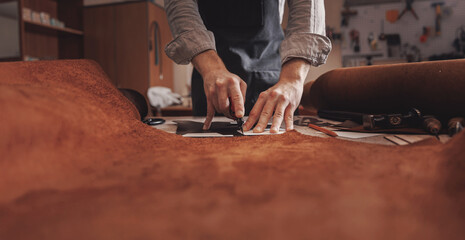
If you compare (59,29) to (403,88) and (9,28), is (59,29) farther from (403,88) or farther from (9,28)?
(403,88)

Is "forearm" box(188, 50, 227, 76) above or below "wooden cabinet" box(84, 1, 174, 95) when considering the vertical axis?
below

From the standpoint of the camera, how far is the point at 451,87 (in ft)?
1.84

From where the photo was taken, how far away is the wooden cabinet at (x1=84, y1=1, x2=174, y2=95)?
3.42 m

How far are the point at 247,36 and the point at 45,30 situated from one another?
320 centimetres

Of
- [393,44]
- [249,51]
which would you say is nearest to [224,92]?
[249,51]

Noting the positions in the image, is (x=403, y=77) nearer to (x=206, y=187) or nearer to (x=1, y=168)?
(x=206, y=187)

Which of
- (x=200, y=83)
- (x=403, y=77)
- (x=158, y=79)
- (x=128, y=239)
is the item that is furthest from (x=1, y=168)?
(x=158, y=79)

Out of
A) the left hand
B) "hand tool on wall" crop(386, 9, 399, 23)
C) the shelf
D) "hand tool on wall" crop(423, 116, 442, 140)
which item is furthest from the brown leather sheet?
"hand tool on wall" crop(386, 9, 399, 23)

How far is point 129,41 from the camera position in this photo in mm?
3482

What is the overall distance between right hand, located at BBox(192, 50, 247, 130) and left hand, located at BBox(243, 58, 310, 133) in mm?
43

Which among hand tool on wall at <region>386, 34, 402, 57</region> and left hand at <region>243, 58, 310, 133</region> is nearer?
left hand at <region>243, 58, 310, 133</region>

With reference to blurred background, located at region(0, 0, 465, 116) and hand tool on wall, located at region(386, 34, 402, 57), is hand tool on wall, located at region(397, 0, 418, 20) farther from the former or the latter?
hand tool on wall, located at region(386, 34, 402, 57)

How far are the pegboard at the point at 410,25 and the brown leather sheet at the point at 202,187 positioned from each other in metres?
3.34

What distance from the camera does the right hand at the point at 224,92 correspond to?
0.68m
